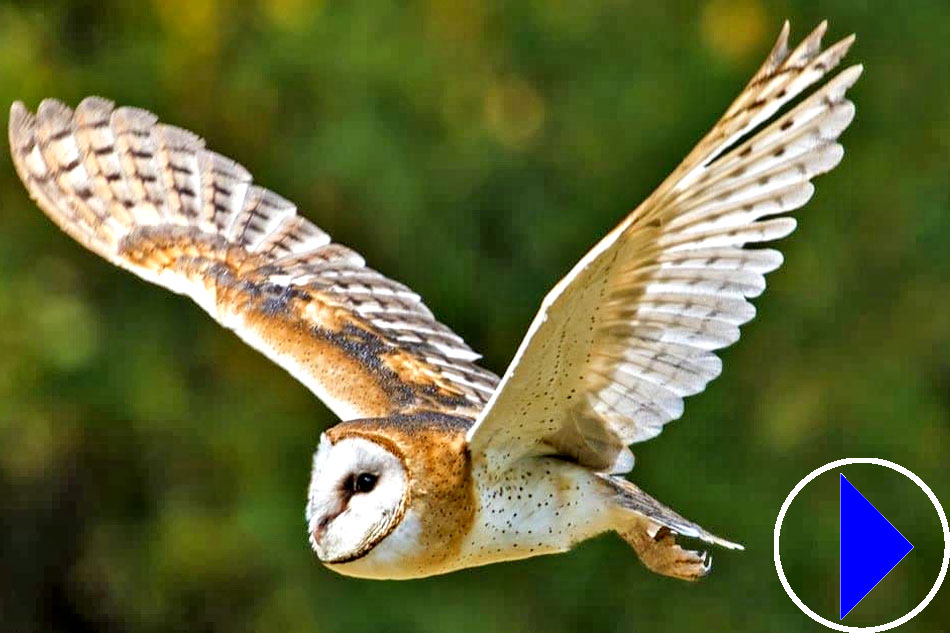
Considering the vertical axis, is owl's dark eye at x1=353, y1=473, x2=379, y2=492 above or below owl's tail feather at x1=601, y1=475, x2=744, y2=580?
below

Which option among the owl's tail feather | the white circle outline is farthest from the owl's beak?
the white circle outline

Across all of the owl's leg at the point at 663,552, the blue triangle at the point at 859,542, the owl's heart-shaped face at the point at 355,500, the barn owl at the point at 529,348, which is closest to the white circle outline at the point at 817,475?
the blue triangle at the point at 859,542

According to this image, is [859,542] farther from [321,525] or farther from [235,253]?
[321,525]

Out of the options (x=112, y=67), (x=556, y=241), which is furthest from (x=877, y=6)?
(x=112, y=67)

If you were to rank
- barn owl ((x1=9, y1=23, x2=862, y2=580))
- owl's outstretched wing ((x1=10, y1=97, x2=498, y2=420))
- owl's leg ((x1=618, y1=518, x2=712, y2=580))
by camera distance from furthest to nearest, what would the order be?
owl's outstretched wing ((x1=10, y1=97, x2=498, y2=420)), owl's leg ((x1=618, y1=518, x2=712, y2=580)), barn owl ((x1=9, y1=23, x2=862, y2=580))

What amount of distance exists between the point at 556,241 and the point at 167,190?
4765 mm

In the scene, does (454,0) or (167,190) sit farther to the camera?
(454,0)

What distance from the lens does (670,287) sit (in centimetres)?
427

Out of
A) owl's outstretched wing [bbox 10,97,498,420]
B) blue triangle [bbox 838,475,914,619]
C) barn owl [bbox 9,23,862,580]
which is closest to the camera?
barn owl [bbox 9,23,862,580]

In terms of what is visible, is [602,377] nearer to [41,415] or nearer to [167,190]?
[167,190]

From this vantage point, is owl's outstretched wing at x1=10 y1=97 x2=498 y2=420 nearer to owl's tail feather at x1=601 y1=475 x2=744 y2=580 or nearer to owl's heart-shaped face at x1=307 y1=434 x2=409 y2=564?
owl's tail feather at x1=601 y1=475 x2=744 y2=580

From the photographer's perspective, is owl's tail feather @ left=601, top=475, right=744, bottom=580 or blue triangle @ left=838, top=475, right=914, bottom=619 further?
blue triangle @ left=838, top=475, right=914, bottom=619

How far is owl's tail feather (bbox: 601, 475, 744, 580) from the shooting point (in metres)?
4.64

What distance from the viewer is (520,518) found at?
4.49 meters
